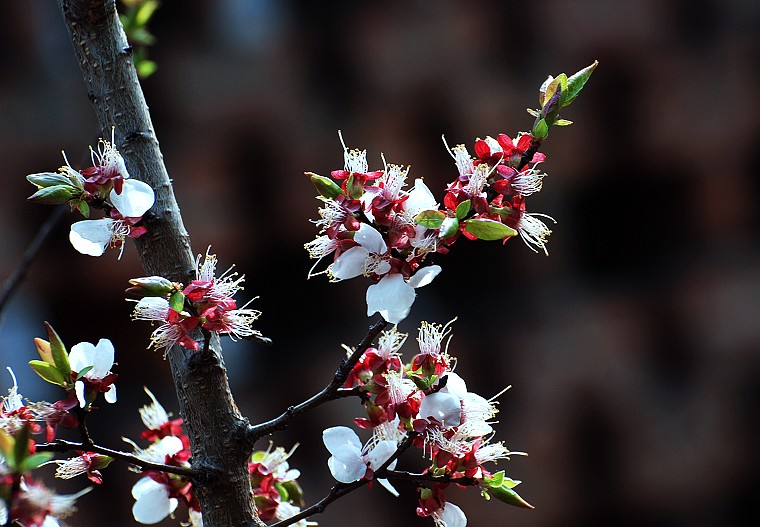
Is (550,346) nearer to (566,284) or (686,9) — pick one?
(566,284)

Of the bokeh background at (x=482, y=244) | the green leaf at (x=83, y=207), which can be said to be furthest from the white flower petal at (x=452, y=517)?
the bokeh background at (x=482, y=244)

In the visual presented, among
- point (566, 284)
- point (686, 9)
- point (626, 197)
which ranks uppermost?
point (686, 9)

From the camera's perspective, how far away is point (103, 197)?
363 mm

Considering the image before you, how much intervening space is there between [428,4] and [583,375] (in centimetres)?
82

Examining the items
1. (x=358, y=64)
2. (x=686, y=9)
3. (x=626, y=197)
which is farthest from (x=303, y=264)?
(x=686, y=9)

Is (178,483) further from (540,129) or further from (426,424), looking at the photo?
(540,129)

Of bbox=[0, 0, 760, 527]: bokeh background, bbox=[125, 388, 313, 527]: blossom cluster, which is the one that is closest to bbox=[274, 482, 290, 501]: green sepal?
bbox=[125, 388, 313, 527]: blossom cluster

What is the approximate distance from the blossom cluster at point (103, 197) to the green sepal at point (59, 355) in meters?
0.04

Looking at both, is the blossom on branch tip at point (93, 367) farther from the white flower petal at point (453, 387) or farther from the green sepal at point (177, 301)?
the white flower petal at point (453, 387)

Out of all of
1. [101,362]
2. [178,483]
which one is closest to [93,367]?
[101,362]

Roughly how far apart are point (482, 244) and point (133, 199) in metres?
1.52

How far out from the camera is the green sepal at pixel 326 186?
0.34 meters

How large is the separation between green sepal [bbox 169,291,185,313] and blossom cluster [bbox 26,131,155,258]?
0.05m

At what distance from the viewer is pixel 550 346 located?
1.71 m
